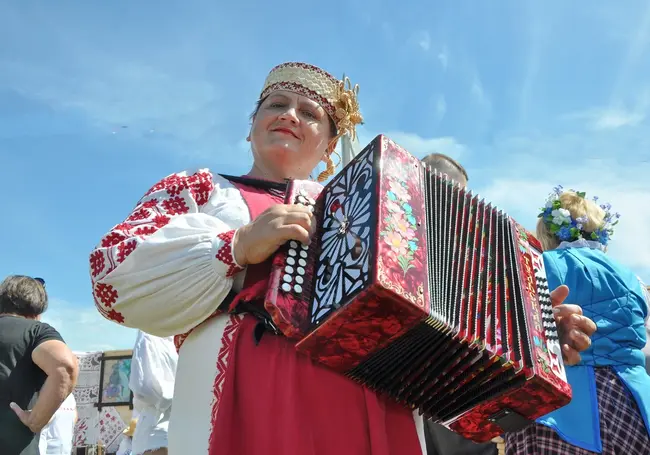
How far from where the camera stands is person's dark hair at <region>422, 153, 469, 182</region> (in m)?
3.28

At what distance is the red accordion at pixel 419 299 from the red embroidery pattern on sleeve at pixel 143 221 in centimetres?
30

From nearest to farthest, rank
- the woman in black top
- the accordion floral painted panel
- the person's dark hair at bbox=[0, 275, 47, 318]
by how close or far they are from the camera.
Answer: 1. the accordion floral painted panel
2. the woman in black top
3. the person's dark hair at bbox=[0, 275, 47, 318]

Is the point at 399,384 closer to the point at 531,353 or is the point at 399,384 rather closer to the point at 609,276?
the point at 531,353

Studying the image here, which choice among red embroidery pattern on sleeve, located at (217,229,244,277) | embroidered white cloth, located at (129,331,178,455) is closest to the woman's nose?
red embroidery pattern on sleeve, located at (217,229,244,277)

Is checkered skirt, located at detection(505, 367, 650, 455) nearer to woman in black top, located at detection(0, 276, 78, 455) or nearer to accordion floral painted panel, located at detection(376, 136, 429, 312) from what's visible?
accordion floral painted panel, located at detection(376, 136, 429, 312)

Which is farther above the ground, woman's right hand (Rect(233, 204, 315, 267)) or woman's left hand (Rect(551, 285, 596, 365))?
woman's right hand (Rect(233, 204, 315, 267))

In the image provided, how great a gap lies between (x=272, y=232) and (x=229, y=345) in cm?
29

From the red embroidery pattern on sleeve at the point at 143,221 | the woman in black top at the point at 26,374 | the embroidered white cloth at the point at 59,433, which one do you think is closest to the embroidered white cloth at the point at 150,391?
the embroidered white cloth at the point at 59,433

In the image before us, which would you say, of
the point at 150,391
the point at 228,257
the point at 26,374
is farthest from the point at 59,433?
the point at 228,257

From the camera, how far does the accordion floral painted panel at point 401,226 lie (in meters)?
1.13

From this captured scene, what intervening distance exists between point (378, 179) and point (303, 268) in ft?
0.80

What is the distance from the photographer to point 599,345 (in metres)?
2.47

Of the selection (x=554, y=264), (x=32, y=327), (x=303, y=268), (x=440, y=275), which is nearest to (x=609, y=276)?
(x=554, y=264)

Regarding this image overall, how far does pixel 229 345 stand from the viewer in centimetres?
133
